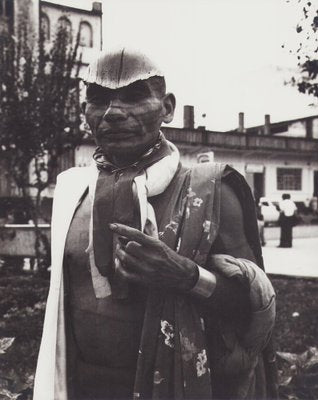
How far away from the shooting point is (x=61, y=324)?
173 centimetres

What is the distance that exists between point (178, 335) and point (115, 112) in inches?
24.4

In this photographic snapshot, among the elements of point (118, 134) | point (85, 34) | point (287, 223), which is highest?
point (85, 34)

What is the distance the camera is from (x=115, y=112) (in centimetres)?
165

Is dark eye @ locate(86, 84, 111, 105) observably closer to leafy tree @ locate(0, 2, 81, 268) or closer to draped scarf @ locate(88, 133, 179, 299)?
draped scarf @ locate(88, 133, 179, 299)

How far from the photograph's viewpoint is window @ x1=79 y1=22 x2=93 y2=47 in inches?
364

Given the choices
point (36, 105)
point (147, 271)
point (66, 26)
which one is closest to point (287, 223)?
point (66, 26)

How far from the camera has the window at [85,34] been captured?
926 cm

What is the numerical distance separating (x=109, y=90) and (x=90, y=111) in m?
0.08

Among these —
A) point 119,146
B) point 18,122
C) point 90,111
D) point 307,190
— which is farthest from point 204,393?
point 307,190

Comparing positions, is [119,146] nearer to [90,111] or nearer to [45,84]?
[90,111]

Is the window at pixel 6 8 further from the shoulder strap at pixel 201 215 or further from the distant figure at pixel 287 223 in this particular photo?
the shoulder strap at pixel 201 215

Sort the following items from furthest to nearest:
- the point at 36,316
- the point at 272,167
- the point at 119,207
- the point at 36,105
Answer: the point at 272,167
the point at 36,105
the point at 36,316
the point at 119,207

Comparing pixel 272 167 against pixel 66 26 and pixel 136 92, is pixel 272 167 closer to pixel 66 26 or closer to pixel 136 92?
pixel 66 26

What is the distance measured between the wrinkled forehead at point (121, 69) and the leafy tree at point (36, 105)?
7120mm
